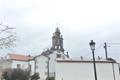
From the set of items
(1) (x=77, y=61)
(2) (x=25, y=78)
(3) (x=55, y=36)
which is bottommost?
(2) (x=25, y=78)

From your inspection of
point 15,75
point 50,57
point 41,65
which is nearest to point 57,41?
point 50,57

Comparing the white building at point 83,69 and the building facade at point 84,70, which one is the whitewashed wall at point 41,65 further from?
the building facade at point 84,70

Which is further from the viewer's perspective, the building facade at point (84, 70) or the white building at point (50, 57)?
the white building at point (50, 57)

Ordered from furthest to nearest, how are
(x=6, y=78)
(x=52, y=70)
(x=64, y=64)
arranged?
(x=52, y=70)
(x=6, y=78)
(x=64, y=64)

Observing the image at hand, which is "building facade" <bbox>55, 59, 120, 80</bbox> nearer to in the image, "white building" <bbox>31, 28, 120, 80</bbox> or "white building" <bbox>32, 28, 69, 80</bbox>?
"white building" <bbox>31, 28, 120, 80</bbox>

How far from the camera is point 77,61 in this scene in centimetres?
4291

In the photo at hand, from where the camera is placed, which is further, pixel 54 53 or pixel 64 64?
pixel 54 53

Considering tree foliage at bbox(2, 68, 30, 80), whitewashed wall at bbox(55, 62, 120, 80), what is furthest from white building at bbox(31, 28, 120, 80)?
tree foliage at bbox(2, 68, 30, 80)

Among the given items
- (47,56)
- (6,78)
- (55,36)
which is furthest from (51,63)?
(6,78)

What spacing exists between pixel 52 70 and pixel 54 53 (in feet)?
15.5

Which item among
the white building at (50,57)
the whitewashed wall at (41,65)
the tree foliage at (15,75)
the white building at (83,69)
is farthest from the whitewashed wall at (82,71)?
the whitewashed wall at (41,65)

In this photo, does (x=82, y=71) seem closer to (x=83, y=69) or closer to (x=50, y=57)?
(x=83, y=69)

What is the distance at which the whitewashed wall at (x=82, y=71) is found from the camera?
4169cm

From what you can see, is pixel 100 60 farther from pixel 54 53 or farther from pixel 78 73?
pixel 54 53
